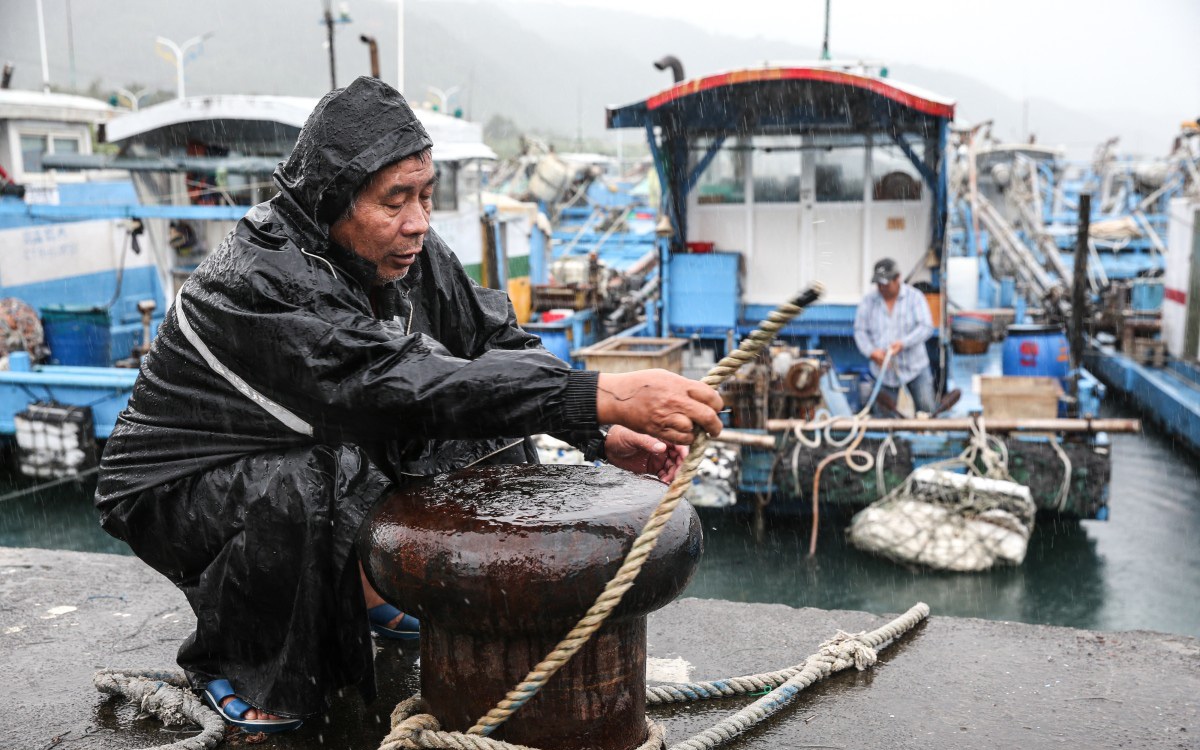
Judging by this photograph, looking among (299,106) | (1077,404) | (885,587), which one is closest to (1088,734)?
(885,587)

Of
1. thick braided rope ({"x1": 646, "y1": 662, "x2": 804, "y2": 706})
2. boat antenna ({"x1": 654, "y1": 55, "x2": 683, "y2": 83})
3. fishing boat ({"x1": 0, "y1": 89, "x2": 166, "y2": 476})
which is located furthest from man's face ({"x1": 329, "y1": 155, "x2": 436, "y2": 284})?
boat antenna ({"x1": 654, "y1": 55, "x2": 683, "y2": 83})

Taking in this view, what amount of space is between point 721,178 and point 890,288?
2.99m

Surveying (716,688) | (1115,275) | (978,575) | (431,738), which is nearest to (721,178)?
(978,575)

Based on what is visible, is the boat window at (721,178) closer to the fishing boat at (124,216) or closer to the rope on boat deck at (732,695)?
the fishing boat at (124,216)

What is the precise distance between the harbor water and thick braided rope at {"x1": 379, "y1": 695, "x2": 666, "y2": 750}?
5.36 meters

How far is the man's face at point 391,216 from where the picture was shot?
2.44 meters

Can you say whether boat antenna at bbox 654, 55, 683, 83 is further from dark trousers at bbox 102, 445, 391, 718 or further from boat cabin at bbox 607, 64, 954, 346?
dark trousers at bbox 102, 445, 391, 718

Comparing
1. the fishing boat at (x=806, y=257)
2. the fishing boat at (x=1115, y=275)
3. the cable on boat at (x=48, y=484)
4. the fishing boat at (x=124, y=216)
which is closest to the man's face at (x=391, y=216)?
the fishing boat at (x=806, y=257)

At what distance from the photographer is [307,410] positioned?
2316 mm

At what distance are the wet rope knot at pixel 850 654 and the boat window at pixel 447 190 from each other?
1042cm

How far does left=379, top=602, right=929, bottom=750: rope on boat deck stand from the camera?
7.64 feet

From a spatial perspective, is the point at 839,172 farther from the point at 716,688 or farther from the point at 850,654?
the point at 716,688

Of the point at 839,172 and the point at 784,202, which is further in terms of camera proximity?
the point at 784,202

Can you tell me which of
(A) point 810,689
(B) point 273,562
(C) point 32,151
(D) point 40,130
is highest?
(D) point 40,130
